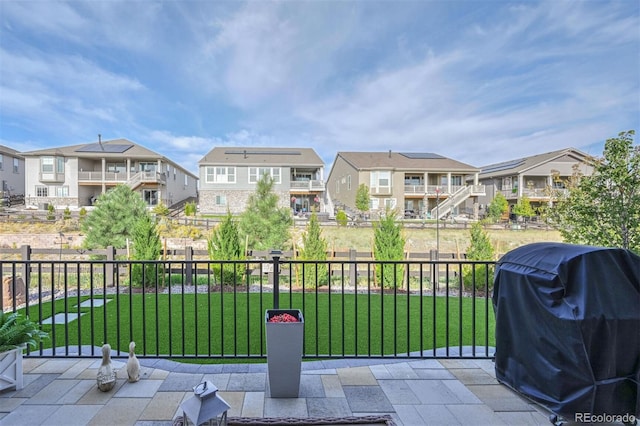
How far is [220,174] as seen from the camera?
2188 cm

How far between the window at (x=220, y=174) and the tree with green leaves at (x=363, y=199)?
27.9 feet

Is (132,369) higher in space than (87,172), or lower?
lower

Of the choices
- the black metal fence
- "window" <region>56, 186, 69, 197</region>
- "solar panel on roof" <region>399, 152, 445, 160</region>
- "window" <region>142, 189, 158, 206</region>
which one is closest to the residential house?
"window" <region>56, 186, 69, 197</region>

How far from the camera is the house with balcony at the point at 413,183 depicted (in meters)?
22.5

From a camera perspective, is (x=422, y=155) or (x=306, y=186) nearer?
(x=306, y=186)

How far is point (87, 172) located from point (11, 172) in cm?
644

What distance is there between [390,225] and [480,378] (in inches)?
242

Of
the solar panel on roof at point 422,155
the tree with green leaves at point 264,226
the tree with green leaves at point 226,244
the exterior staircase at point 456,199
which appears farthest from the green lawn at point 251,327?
the solar panel on roof at point 422,155

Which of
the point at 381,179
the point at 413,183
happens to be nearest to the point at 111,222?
the point at 381,179

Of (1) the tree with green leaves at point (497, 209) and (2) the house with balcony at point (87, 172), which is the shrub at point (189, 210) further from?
(1) the tree with green leaves at point (497, 209)

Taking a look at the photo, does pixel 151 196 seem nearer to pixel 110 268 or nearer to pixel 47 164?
pixel 47 164

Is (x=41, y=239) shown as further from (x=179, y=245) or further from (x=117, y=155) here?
(x=117, y=155)

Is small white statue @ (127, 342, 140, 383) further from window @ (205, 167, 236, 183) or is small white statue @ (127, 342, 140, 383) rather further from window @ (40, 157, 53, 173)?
window @ (40, 157, 53, 173)

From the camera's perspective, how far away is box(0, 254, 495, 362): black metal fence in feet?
9.45
